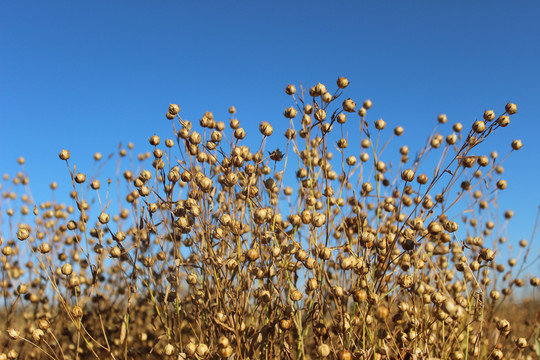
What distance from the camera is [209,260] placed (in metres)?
1.58

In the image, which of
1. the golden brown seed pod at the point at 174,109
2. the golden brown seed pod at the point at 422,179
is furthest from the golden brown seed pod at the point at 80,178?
the golden brown seed pod at the point at 422,179

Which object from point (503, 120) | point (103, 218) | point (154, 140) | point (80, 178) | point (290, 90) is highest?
point (290, 90)

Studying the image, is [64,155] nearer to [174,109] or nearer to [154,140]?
[154,140]

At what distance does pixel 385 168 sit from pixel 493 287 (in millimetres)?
1027

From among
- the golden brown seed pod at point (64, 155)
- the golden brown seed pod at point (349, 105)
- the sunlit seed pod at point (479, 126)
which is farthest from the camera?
the golden brown seed pod at point (64, 155)

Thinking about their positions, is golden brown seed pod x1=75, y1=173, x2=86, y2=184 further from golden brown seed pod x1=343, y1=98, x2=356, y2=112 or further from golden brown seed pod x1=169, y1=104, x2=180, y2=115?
golden brown seed pod x1=343, y1=98, x2=356, y2=112

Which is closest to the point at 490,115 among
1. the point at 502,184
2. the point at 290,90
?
the point at 502,184

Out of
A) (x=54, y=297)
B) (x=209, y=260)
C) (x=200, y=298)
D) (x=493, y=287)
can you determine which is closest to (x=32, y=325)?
(x=54, y=297)

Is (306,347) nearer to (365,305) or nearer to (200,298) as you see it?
(365,305)

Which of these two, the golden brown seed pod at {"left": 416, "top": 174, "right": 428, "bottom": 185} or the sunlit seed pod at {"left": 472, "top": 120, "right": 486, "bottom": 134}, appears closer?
the sunlit seed pod at {"left": 472, "top": 120, "right": 486, "bottom": 134}

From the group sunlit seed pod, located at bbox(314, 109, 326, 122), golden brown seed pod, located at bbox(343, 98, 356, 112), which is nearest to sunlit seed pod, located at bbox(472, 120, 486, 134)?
golden brown seed pod, located at bbox(343, 98, 356, 112)

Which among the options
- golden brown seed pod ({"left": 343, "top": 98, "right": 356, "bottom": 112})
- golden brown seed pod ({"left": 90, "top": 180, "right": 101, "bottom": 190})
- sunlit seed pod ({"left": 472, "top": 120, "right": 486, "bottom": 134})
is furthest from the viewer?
golden brown seed pod ({"left": 90, "top": 180, "right": 101, "bottom": 190})

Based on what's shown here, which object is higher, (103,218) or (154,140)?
(154,140)

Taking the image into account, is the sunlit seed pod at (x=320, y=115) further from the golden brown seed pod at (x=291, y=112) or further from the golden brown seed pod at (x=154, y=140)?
the golden brown seed pod at (x=154, y=140)
